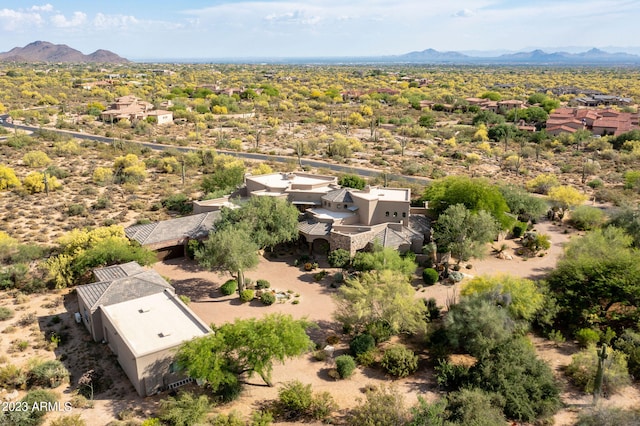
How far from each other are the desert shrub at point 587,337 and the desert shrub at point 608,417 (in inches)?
262

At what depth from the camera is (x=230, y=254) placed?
120ft

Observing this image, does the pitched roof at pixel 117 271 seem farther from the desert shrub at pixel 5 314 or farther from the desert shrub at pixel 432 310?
the desert shrub at pixel 432 310

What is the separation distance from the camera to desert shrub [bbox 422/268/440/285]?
40.0 m

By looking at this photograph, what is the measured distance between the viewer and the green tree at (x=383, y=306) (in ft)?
102

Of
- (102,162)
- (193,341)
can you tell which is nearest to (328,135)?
(102,162)

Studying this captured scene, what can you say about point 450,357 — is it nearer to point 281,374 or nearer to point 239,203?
point 281,374

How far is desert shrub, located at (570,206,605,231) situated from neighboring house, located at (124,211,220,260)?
39.2 meters

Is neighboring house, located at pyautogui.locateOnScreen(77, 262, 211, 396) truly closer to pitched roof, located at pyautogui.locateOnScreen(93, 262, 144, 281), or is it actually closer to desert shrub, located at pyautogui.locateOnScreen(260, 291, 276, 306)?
pitched roof, located at pyautogui.locateOnScreen(93, 262, 144, 281)

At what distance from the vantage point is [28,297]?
36938 mm

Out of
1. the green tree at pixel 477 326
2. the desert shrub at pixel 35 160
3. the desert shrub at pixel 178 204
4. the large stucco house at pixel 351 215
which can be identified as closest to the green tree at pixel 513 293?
the green tree at pixel 477 326

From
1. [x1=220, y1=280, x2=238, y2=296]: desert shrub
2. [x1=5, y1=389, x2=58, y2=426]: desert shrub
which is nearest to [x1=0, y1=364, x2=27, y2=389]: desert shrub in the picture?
[x1=5, y1=389, x2=58, y2=426]: desert shrub

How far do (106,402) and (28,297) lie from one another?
52.0 ft

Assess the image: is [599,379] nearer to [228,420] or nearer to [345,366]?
[345,366]

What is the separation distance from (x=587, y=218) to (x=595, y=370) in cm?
2870
